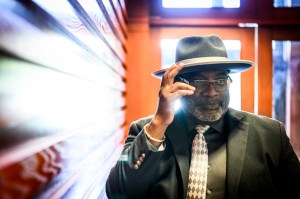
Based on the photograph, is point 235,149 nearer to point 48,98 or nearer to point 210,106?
point 210,106

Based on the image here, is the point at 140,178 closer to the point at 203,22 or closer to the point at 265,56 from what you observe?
the point at 203,22

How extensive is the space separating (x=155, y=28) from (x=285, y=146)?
8.98 ft

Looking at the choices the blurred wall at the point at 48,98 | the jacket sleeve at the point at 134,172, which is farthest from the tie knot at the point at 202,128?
the blurred wall at the point at 48,98

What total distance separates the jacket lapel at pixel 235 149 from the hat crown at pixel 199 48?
0.48 meters

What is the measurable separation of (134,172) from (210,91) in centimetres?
76

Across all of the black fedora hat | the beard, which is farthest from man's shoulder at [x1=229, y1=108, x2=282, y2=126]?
the black fedora hat

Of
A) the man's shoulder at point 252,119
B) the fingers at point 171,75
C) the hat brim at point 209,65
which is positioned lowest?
the man's shoulder at point 252,119

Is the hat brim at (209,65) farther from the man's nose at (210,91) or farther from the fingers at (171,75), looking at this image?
the fingers at (171,75)

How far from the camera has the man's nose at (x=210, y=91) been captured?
188 cm

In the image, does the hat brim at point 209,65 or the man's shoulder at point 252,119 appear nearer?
the hat brim at point 209,65

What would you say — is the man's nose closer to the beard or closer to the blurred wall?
the beard

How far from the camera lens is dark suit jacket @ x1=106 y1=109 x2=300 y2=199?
180 cm

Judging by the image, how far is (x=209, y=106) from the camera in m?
1.88

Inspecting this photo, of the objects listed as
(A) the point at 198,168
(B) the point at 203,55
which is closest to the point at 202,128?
(A) the point at 198,168
